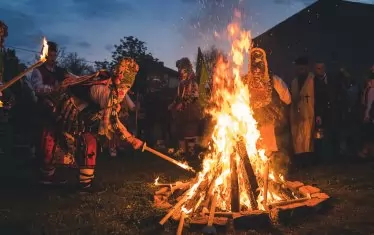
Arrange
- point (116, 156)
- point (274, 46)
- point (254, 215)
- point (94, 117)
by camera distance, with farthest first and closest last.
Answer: point (274, 46), point (116, 156), point (94, 117), point (254, 215)

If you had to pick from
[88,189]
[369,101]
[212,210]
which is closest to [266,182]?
[212,210]

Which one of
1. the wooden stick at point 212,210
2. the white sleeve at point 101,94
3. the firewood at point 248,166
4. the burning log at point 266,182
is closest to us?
the wooden stick at point 212,210

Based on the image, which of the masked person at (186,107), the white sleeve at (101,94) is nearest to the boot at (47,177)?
the white sleeve at (101,94)

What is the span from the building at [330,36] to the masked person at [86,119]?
1793 cm

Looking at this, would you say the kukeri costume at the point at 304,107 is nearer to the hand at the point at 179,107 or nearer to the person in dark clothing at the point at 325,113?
the person in dark clothing at the point at 325,113

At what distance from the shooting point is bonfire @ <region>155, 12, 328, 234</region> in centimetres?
512

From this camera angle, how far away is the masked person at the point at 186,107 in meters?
10.4

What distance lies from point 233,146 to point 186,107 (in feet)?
16.1

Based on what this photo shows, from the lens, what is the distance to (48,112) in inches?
268

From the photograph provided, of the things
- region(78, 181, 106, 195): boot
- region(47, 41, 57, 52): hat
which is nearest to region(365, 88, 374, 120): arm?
region(78, 181, 106, 195): boot

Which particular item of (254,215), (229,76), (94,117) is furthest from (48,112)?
(254,215)

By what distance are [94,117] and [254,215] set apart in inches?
121

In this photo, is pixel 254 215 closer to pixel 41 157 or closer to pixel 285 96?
pixel 285 96

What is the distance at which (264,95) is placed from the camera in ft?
22.8
